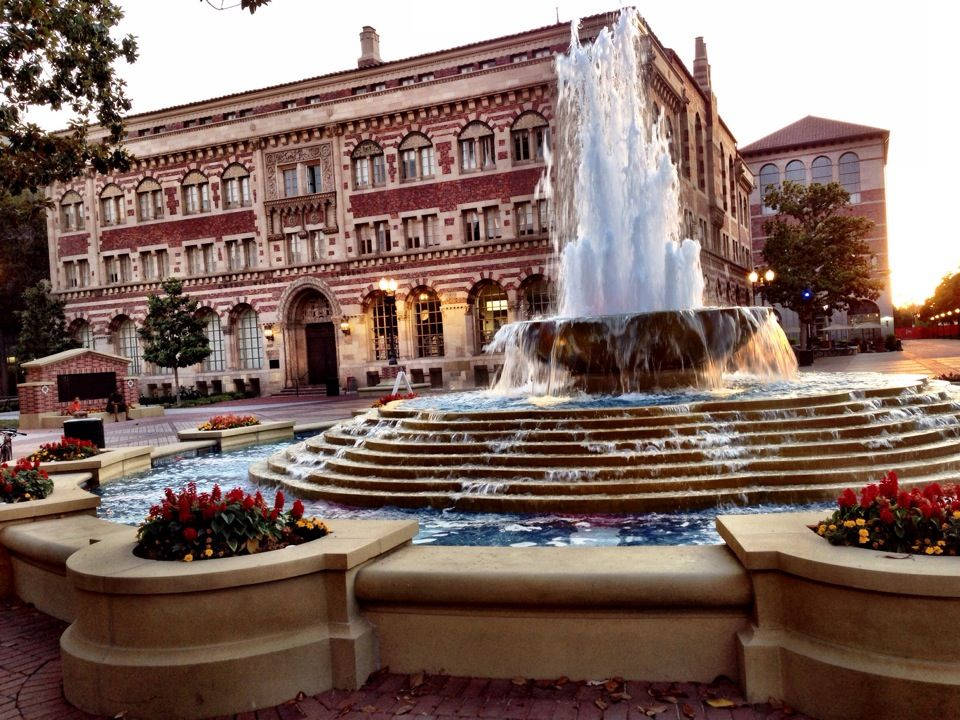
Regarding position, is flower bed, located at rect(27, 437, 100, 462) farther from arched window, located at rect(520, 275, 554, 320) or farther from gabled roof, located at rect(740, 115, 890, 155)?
gabled roof, located at rect(740, 115, 890, 155)

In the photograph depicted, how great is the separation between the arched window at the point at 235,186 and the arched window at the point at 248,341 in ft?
19.5

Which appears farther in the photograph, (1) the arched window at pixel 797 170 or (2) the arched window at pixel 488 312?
(1) the arched window at pixel 797 170

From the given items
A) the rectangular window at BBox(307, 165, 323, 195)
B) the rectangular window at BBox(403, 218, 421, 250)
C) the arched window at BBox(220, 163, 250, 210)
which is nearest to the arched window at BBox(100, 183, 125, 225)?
the arched window at BBox(220, 163, 250, 210)

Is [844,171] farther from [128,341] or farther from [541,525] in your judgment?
[541,525]

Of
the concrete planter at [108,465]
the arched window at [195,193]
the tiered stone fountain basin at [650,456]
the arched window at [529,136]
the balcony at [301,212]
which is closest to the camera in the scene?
the tiered stone fountain basin at [650,456]

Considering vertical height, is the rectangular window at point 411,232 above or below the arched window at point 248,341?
above

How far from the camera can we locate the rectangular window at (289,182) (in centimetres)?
4050

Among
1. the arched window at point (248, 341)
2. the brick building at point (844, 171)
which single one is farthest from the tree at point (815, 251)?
the arched window at point (248, 341)

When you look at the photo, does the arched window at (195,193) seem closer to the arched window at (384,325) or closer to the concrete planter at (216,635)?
the arched window at (384,325)

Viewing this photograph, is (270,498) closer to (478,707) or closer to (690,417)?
(690,417)

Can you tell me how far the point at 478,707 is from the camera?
403cm

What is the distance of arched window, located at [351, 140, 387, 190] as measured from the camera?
127 feet

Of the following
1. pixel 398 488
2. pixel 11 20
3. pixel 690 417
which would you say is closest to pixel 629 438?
pixel 690 417

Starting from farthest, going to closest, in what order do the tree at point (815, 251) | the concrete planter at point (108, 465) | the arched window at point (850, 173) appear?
the arched window at point (850, 173)
the tree at point (815, 251)
the concrete planter at point (108, 465)
